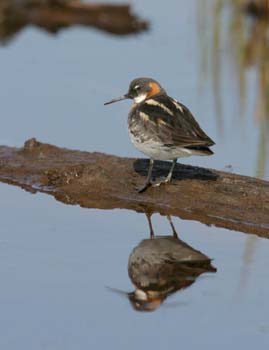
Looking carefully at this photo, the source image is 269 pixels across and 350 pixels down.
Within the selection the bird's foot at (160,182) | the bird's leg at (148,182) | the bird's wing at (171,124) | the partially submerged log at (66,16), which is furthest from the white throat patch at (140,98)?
the partially submerged log at (66,16)

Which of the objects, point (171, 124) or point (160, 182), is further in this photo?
point (160, 182)

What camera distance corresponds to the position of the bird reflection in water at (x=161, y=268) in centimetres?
757

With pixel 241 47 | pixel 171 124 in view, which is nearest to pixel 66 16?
pixel 241 47

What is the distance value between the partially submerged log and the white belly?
748 cm

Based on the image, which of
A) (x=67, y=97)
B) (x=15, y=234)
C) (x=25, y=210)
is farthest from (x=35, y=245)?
(x=67, y=97)

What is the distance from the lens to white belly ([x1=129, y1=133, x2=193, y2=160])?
9.44 m

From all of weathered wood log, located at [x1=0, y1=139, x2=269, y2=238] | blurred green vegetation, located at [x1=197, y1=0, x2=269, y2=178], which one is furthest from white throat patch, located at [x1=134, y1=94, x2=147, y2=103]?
blurred green vegetation, located at [x1=197, y1=0, x2=269, y2=178]

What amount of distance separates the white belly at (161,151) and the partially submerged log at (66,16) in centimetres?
748

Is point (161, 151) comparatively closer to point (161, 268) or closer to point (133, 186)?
point (133, 186)

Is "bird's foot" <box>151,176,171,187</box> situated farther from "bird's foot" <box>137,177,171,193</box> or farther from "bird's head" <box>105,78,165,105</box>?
"bird's head" <box>105,78,165,105</box>

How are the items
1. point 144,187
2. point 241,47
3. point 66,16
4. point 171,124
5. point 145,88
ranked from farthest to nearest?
point 66,16 < point 241,47 < point 145,88 < point 144,187 < point 171,124

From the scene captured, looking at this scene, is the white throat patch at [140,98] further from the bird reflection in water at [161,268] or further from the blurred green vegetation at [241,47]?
the bird reflection in water at [161,268]

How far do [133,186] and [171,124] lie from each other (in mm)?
848

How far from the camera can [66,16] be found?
17672mm
